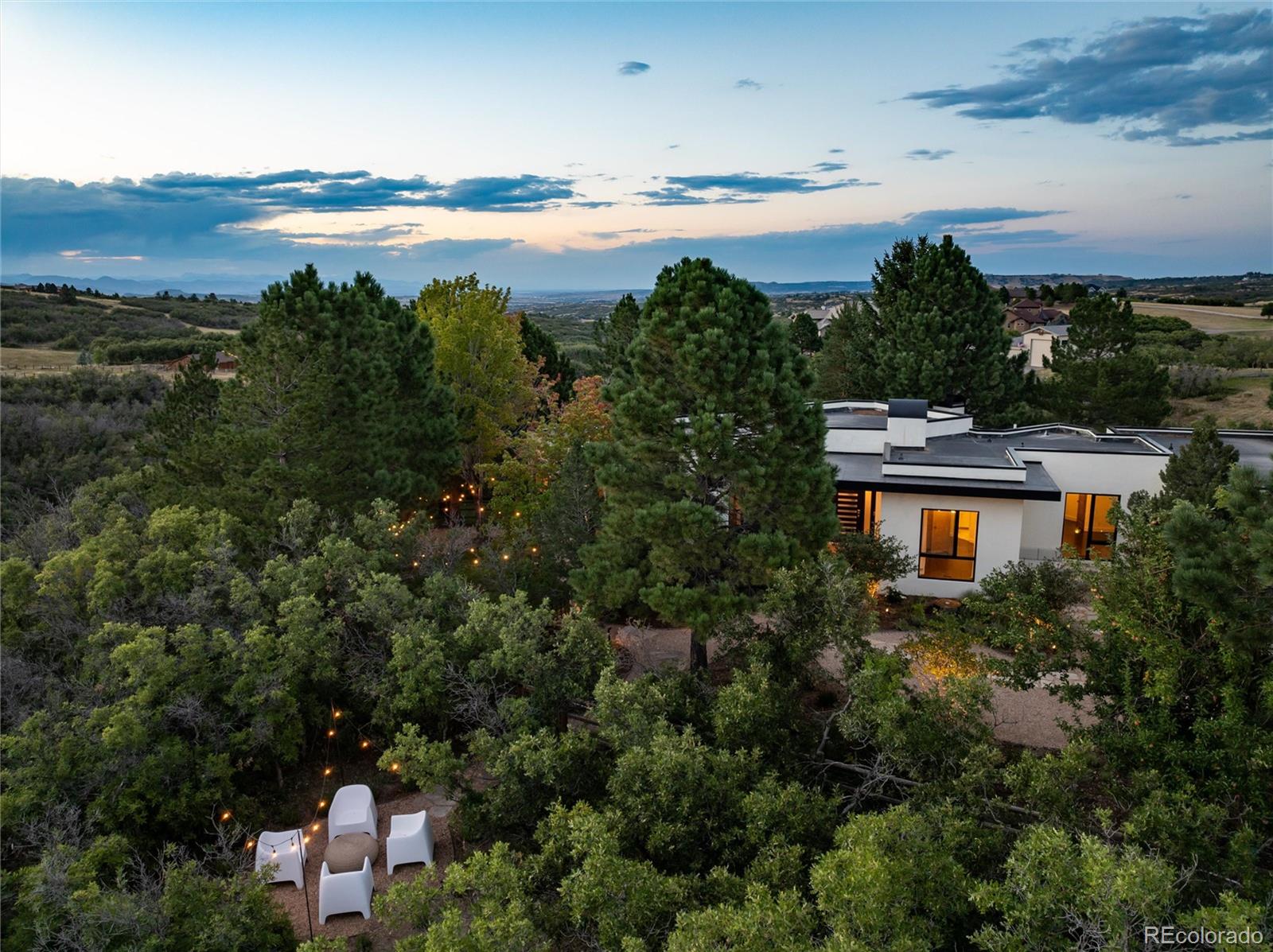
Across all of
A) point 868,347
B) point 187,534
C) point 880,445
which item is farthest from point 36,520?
point 868,347

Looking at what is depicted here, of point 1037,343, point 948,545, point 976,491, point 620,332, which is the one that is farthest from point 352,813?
point 1037,343

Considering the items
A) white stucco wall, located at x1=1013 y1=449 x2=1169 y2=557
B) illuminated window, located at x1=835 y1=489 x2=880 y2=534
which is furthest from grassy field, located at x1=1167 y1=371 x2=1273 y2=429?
illuminated window, located at x1=835 y1=489 x2=880 y2=534

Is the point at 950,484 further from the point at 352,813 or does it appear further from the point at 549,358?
the point at 549,358

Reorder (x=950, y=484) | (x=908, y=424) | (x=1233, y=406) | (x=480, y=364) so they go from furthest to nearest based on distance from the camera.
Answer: (x=1233, y=406)
(x=480, y=364)
(x=908, y=424)
(x=950, y=484)

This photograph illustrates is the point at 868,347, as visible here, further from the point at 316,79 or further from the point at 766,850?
the point at 766,850

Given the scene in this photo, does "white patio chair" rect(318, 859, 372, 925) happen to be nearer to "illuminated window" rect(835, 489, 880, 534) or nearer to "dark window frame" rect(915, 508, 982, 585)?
"illuminated window" rect(835, 489, 880, 534)
